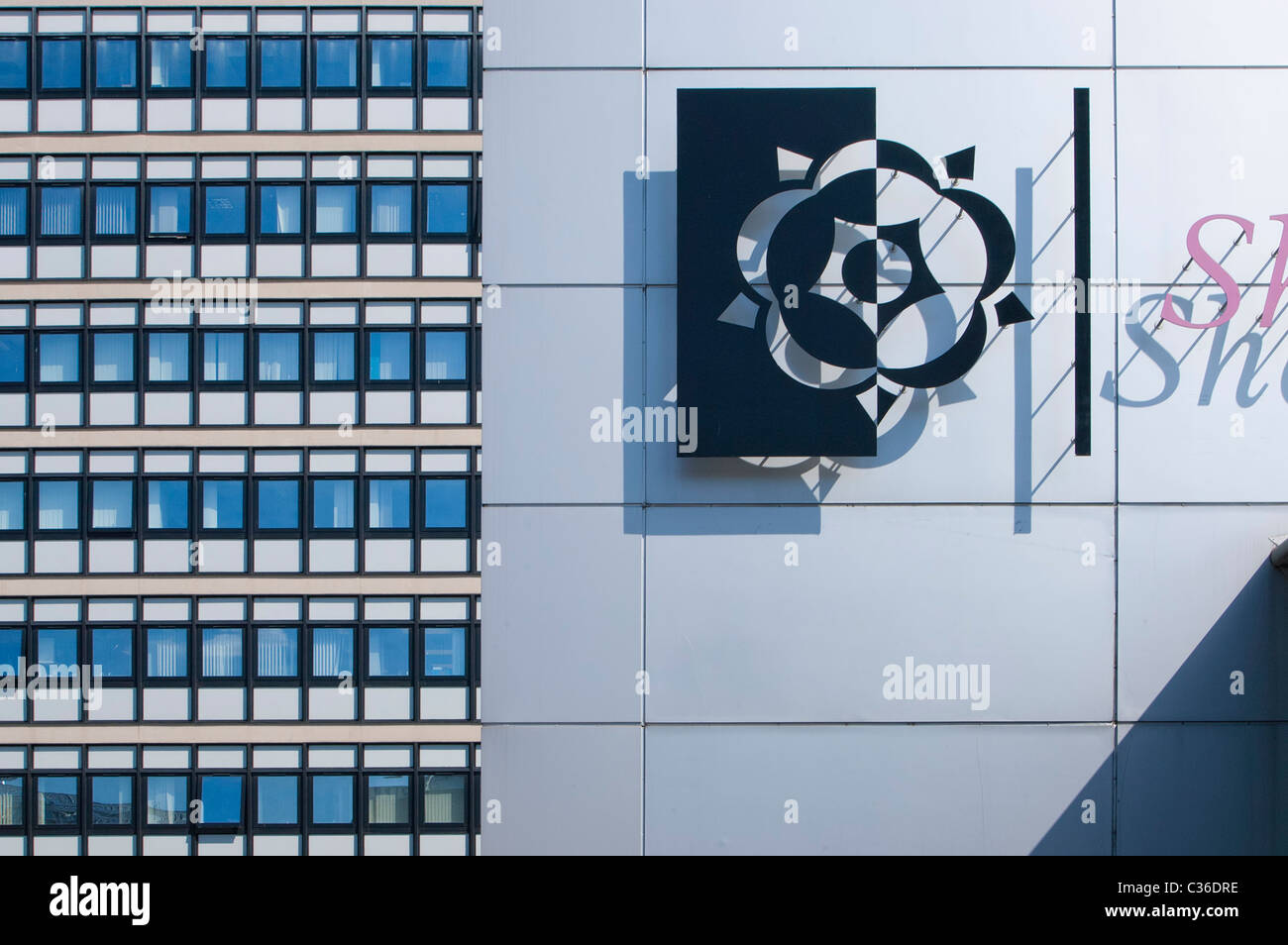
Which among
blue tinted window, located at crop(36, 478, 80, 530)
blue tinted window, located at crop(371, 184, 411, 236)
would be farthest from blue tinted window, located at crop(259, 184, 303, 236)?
blue tinted window, located at crop(36, 478, 80, 530)

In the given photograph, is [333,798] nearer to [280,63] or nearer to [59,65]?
[280,63]

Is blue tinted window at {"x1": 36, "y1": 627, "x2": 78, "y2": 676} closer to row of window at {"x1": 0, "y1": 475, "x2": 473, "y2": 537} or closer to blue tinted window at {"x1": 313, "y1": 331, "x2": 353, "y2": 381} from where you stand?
row of window at {"x1": 0, "y1": 475, "x2": 473, "y2": 537}

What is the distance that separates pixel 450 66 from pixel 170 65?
6.70ft

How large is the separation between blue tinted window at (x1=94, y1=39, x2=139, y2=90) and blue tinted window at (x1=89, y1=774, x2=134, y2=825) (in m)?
5.00

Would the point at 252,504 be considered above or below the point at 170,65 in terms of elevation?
below

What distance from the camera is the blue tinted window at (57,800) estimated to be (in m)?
6.82

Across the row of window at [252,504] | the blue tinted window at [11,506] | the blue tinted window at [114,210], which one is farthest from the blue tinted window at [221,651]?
the blue tinted window at [114,210]

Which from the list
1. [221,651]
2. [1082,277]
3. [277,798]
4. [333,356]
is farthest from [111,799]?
[1082,277]

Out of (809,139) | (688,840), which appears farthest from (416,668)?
(809,139)

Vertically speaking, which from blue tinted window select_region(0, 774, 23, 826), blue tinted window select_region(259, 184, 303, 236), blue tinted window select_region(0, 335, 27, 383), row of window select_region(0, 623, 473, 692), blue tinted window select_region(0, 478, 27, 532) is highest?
blue tinted window select_region(259, 184, 303, 236)

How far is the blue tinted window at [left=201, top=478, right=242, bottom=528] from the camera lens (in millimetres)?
6840

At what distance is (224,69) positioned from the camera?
6.90 metres

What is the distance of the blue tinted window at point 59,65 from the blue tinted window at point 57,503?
9.44 ft
